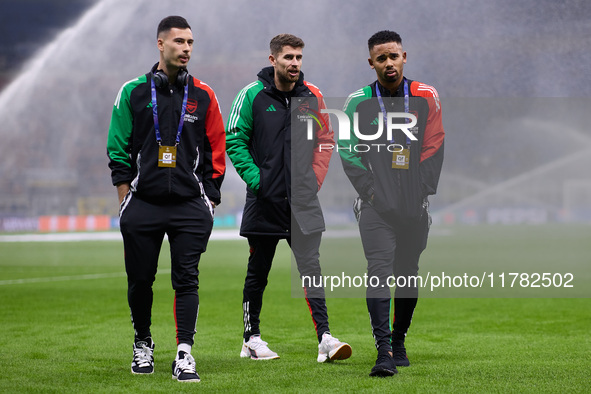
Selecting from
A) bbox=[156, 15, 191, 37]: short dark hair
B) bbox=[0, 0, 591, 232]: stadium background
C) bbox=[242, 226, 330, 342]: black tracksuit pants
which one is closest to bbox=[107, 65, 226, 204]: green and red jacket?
bbox=[156, 15, 191, 37]: short dark hair

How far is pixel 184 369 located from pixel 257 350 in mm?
931

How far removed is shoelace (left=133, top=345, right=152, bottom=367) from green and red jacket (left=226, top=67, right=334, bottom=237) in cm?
99

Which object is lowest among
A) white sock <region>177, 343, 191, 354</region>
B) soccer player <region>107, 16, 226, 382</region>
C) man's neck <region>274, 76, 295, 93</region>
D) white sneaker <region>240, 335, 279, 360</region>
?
white sneaker <region>240, 335, 279, 360</region>

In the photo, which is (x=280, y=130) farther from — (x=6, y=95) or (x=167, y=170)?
(x=6, y=95)

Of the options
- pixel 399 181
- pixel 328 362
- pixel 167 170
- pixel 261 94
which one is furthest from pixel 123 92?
pixel 328 362

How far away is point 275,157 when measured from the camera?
17.0ft

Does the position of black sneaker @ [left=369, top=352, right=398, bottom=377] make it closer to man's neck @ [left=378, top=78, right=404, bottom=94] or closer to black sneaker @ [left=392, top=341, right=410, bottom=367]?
black sneaker @ [left=392, top=341, right=410, bottom=367]

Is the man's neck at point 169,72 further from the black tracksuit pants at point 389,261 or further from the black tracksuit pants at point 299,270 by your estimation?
the black tracksuit pants at point 389,261

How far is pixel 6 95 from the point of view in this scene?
24.1 m

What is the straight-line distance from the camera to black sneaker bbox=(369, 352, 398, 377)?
14.5 feet

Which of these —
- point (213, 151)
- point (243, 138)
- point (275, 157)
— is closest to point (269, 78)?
point (243, 138)

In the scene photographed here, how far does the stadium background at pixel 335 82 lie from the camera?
62.1 ft

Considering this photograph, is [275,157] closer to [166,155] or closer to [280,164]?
[280,164]

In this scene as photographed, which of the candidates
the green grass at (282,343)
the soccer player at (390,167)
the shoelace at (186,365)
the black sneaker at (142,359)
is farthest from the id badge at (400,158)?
the black sneaker at (142,359)
